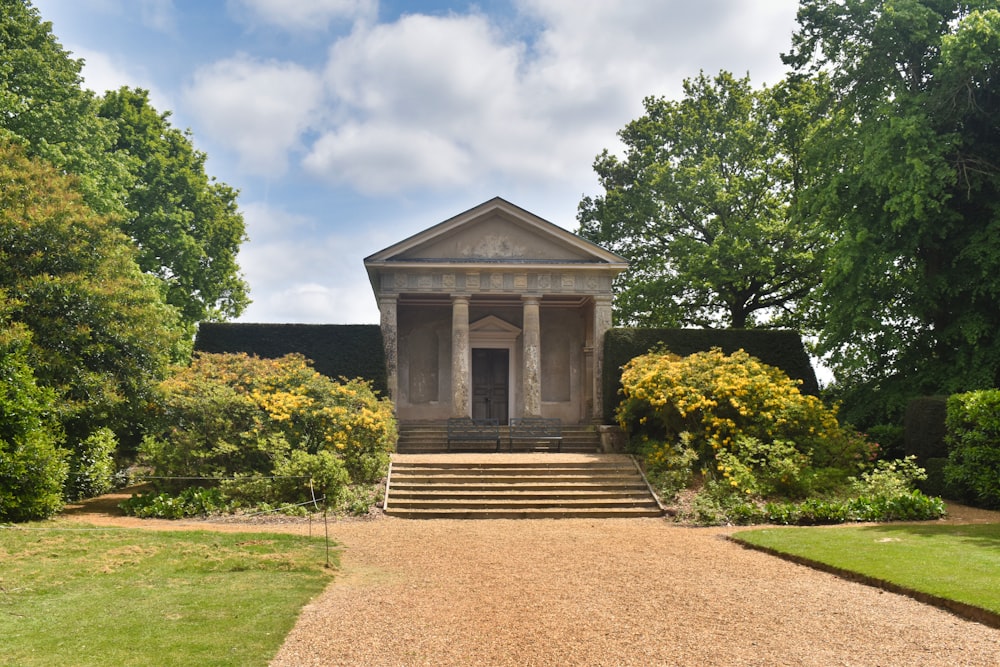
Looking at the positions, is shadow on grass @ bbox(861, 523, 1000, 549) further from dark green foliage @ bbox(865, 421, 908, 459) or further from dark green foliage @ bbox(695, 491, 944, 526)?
dark green foliage @ bbox(865, 421, 908, 459)

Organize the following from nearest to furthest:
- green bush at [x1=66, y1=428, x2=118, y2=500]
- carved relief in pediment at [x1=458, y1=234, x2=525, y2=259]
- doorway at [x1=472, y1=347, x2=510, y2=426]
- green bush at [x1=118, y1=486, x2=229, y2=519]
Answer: green bush at [x1=118, y1=486, x2=229, y2=519] → green bush at [x1=66, y1=428, x2=118, y2=500] → carved relief in pediment at [x1=458, y1=234, x2=525, y2=259] → doorway at [x1=472, y1=347, x2=510, y2=426]

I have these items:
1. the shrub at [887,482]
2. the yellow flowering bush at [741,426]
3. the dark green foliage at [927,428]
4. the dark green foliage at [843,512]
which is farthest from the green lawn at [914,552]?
the dark green foliage at [927,428]

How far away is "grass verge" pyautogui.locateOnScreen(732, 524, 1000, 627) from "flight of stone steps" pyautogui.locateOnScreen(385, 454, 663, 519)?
13.0 feet

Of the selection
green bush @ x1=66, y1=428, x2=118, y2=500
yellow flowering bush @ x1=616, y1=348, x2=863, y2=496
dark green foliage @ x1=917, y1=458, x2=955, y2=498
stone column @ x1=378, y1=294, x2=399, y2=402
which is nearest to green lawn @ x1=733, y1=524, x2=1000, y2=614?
yellow flowering bush @ x1=616, y1=348, x2=863, y2=496

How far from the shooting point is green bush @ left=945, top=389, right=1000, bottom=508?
13578 millimetres

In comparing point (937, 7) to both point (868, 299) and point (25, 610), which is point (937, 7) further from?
point (25, 610)

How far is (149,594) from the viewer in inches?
277

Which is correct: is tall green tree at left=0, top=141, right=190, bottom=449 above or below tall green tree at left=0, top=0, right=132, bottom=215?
below

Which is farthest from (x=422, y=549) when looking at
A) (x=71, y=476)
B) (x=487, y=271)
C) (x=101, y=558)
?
(x=487, y=271)

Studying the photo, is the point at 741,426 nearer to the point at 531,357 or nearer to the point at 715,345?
the point at 715,345

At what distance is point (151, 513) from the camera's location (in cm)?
Result: 1353

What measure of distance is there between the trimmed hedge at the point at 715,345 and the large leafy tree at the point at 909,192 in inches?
63.5

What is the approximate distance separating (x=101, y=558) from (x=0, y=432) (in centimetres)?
418

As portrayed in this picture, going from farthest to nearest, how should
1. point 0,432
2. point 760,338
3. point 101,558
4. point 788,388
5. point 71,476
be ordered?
point 760,338 < point 788,388 < point 71,476 < point 0,432 < point 101,558
